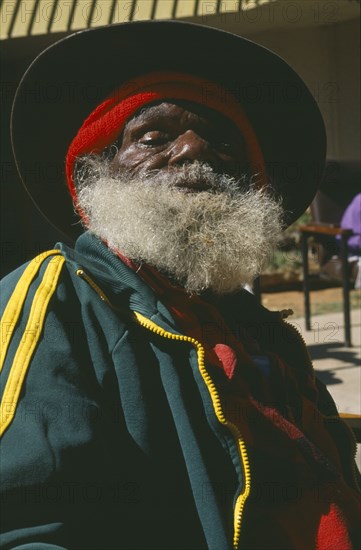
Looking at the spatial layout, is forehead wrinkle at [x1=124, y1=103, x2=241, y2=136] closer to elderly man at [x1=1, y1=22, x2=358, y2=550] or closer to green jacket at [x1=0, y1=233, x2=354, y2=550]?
elderly man at [x1=1, y1=22, x2=358, y2=550]

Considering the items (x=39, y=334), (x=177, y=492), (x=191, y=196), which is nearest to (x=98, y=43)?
(x=191, y=196)

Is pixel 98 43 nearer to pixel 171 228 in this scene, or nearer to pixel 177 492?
pixel 171 228

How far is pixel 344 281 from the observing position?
20.2 ft

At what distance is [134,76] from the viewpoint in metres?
1.90

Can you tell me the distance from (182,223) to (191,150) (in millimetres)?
188

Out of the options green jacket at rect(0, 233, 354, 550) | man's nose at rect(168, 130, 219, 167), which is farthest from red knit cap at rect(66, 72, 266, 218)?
green jacket at rect(0, 233, 354, 550)

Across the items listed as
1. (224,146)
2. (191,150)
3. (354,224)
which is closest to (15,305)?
(191,150)

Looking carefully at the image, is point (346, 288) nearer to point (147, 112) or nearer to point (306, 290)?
point (306, 290)

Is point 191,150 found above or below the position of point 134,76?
below

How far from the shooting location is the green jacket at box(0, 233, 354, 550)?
1.26 metres

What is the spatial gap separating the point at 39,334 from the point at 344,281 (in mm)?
5080

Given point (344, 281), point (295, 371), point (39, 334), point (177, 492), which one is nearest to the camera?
point (39, 334)

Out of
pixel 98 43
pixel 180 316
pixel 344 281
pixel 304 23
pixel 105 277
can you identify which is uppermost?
pixel 304 23

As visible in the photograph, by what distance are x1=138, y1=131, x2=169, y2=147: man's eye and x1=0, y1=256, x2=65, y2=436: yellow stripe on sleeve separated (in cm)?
48
